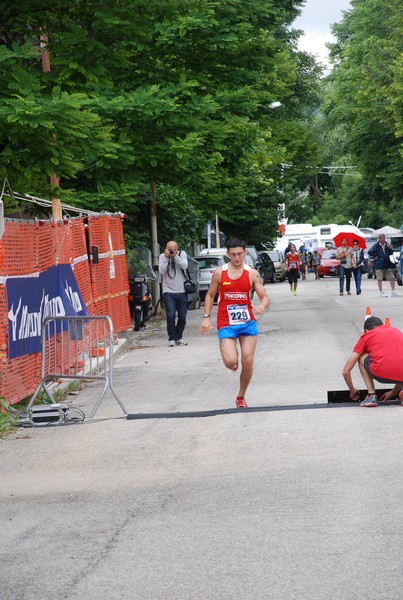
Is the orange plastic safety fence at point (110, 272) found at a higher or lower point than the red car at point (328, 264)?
higher

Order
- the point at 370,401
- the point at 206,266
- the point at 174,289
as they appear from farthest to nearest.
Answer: the point at 206,266 → the point at 174,289 → the point at 370,401

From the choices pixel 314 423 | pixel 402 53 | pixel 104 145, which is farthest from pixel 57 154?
pixel 402 53

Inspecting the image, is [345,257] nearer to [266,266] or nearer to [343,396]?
[266,266]

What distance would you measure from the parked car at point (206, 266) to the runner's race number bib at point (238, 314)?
25588 mm

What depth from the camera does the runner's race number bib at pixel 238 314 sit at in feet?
43.1

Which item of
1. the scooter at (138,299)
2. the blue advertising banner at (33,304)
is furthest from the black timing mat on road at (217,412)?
the scooter at (138,299)

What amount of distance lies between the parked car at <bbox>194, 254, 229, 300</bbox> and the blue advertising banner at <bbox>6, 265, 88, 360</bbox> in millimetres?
21410

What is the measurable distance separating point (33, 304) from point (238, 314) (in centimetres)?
284

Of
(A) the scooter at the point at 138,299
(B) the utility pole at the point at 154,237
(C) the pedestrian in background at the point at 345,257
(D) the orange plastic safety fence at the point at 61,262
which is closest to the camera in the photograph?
(D) the orange plastic safety fence at the point at 61,262

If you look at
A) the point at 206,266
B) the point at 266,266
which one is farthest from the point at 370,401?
the point at 266,266

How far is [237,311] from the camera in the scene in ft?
43.2

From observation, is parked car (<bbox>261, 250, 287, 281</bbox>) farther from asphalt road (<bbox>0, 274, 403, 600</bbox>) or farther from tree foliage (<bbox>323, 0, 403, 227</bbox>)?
asphalt road (<bbox>0, 274, 403, 600</bbox>)

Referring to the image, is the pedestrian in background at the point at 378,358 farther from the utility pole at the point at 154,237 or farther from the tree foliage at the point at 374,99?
the tree foliage at the point at 374,99

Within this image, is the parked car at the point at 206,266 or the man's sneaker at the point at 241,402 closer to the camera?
the man's sneaker at the point at 241,402
